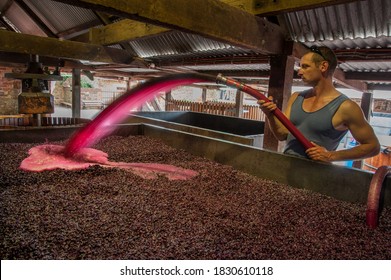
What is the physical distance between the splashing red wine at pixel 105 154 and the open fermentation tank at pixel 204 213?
15cm

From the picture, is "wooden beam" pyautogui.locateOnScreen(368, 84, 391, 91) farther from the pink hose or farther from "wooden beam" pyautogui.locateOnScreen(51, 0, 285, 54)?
the pink hose

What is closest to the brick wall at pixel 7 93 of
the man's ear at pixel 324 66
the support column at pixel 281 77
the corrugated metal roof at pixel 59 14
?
the corrugated metal roof at pixel 59 14

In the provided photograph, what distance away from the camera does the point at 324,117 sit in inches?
71.3

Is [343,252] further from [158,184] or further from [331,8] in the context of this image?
[331,8]

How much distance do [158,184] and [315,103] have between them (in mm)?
1256

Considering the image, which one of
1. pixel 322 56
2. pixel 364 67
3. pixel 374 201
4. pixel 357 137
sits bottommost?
pixel 374 201

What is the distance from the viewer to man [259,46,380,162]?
173 centimetres

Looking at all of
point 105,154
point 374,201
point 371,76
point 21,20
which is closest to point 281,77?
point 374,201

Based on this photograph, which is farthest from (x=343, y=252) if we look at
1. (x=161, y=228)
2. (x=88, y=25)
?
(x=88, y=25)

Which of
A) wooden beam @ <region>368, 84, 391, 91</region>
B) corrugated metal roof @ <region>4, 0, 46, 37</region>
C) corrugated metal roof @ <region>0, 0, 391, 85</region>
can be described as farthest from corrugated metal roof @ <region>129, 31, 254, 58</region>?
wooden beam @ <region>368, 84, 391, 91</region>

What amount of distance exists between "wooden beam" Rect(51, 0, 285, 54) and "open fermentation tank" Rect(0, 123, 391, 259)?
2.99 feet

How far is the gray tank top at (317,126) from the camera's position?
1.81 m

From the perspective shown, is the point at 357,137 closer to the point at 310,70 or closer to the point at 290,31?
the point at 310,70

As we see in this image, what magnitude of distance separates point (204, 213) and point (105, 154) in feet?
4.33
